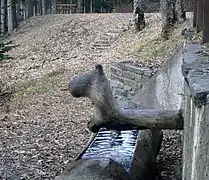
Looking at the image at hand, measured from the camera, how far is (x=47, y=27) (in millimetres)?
25328

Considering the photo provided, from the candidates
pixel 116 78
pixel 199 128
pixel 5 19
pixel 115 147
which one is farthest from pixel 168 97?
pixel 5 19

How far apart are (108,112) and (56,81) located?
978 cm

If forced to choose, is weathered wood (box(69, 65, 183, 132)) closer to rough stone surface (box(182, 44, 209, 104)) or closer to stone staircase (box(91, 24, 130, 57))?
rough stone surface (box(182, 44, 209, 104))

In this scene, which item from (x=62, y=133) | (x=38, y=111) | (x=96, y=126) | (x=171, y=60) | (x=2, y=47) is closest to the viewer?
(x=96, y=126)

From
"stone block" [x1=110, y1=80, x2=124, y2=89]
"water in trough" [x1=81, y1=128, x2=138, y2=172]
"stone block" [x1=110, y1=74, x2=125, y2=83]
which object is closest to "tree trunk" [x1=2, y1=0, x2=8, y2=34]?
"stone block" [x1=110, y1=74, x2=125, y2=83]

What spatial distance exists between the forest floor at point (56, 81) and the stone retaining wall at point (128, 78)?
0.53 meters

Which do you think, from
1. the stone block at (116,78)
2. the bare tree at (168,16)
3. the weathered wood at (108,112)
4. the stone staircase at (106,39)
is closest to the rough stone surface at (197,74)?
the weathered wood at (108,112)

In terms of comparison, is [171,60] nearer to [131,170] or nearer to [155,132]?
[155,132]

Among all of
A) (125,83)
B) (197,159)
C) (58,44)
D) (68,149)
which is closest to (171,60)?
(125,83)

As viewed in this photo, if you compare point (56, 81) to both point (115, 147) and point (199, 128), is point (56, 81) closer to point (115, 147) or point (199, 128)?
point (115, 147)

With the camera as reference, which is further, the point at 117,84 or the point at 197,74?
the point at 117,84

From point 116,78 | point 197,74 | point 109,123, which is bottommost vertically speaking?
point 116,78

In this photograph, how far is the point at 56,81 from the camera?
14.7m

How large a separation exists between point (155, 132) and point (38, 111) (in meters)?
4.85
